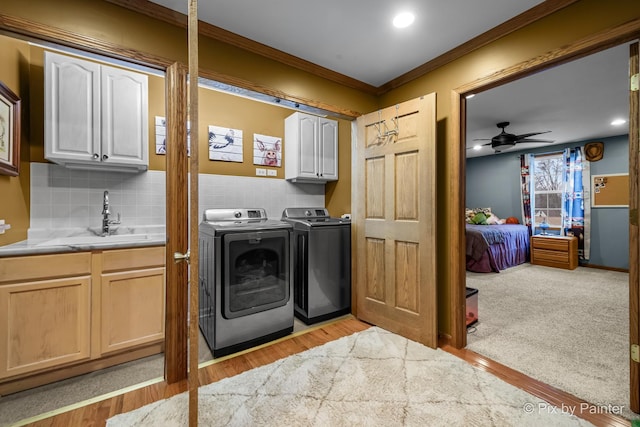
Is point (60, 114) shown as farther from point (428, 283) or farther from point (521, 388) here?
point (521, 388)

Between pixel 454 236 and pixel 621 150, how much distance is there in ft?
17.8

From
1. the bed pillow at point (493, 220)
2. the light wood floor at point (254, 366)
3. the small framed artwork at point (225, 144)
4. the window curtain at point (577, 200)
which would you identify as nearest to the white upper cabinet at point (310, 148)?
the small framed artwork at point (225, 144)

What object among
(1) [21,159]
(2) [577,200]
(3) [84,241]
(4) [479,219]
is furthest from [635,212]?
(2) [577,200]

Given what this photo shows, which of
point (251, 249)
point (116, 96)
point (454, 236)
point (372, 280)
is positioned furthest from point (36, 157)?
point (454, 236)

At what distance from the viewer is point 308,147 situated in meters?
3.29

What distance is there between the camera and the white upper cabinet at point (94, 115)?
6.63ft

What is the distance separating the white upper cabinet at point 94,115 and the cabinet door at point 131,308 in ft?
3.17

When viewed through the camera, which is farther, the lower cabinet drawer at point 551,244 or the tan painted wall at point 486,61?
the lower cabinet drawer at point 551,244

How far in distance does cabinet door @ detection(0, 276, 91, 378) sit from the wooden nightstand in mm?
7065

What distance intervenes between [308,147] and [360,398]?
254 centimetres

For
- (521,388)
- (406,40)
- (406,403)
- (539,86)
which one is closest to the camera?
(406,403)

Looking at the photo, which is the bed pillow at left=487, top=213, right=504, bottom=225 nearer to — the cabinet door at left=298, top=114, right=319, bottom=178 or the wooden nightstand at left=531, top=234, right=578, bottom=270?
the wooden nightstand at left=531, top=234, right=578, bottom=270

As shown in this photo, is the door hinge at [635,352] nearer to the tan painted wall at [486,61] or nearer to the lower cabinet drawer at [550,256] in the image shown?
the tan painted wall at [486,61]

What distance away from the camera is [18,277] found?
1630 millimetres
